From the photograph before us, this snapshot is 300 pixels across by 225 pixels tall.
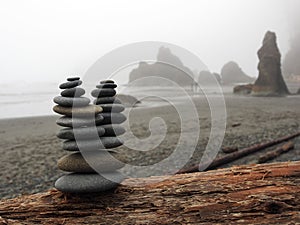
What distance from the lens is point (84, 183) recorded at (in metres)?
3.15

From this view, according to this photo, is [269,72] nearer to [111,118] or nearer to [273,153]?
[273,153]

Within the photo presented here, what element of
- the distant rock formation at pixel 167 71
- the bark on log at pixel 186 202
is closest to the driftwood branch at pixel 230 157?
the distant rock formation at pixel 167 71

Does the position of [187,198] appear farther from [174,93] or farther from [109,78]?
[174,93]

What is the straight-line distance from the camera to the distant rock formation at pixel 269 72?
39.6 metres

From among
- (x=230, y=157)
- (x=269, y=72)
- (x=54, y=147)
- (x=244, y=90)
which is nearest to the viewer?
(x=230, y=157)

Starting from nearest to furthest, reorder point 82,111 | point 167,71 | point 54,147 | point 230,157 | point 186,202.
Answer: point 186,202 < point 82,111 < point 167,71 < point 230,157 < point 54,147

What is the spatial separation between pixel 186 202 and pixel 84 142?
1.21m

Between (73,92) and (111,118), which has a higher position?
(73,92)

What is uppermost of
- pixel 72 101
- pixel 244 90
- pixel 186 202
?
pixel 244 90

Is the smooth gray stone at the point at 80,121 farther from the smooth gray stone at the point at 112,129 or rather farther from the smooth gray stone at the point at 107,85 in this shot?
the smooth gray stone at the point at 107,85

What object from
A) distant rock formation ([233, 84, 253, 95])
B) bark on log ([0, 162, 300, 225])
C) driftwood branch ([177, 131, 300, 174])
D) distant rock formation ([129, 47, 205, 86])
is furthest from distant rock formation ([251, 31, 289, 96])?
bark on log ([0, 162, 300, 225])

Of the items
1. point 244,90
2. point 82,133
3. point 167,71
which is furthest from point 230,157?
point 244,90

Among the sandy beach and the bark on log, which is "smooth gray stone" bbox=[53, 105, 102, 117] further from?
the sandy beach

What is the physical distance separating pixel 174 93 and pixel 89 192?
29.6 meters
